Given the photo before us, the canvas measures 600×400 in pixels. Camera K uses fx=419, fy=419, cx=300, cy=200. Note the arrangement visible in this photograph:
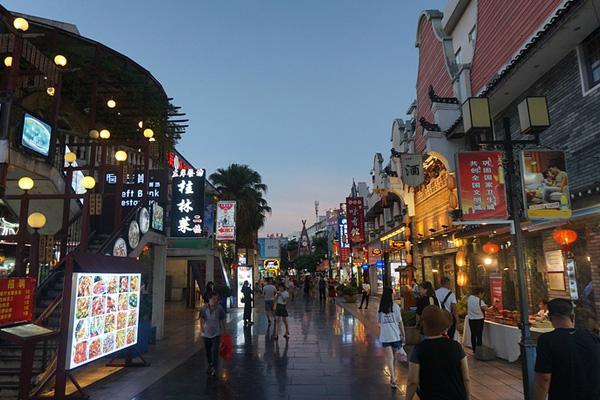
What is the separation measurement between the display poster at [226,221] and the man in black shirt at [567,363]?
22533 millimetres

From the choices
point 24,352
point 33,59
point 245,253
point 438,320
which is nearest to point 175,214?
point 33,59

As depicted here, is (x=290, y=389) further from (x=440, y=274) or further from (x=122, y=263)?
(x=440, y=274)

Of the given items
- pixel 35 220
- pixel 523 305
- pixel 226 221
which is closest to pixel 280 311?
pixel 35 220

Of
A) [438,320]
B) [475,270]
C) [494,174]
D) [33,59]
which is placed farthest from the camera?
[475,270]

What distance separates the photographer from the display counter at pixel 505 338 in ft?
28.8

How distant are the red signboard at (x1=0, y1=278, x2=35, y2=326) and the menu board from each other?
2.53 ft

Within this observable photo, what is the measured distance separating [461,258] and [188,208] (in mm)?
10948

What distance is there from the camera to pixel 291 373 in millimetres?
8742

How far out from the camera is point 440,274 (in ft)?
64.0

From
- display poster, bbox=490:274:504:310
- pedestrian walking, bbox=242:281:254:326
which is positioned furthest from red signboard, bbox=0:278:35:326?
display poster, bbox=490:274:504:310

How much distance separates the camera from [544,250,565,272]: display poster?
10.3 metres

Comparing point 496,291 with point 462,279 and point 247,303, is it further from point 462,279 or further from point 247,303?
point 247,303

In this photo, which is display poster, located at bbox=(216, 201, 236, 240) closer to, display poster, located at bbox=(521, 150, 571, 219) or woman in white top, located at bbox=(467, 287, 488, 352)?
woman in white top, located at bbox=(467, 287, 488, 352)

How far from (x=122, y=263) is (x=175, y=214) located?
8666 mm
